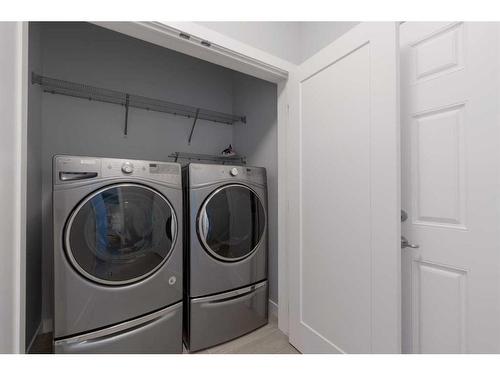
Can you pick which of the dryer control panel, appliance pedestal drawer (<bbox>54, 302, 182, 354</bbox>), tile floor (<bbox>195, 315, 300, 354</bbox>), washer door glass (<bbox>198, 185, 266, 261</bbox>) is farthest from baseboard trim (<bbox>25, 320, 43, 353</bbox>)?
the dryer control panel

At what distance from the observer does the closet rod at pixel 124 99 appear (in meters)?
1.65

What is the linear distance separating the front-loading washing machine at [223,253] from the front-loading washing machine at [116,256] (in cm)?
9

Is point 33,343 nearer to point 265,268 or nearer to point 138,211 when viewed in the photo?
point 138,211

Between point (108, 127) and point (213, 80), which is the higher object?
point (213, 80)

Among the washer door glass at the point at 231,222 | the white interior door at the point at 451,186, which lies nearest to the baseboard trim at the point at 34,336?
the washer door glass at the point at 231,222

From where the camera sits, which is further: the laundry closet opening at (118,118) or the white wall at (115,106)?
the white wall at (115,106)

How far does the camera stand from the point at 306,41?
1.56 metres

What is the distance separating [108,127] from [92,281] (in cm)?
136

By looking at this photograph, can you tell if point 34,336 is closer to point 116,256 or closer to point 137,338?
point 137,338

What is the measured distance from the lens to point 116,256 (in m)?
1.26

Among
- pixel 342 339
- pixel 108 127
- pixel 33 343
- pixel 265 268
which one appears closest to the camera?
pixel 342 339

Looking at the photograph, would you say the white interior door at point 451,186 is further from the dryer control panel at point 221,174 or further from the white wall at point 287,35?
the dryer control panel at point 221,174

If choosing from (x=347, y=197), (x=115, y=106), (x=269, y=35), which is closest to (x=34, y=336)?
(x=115, y=106)
